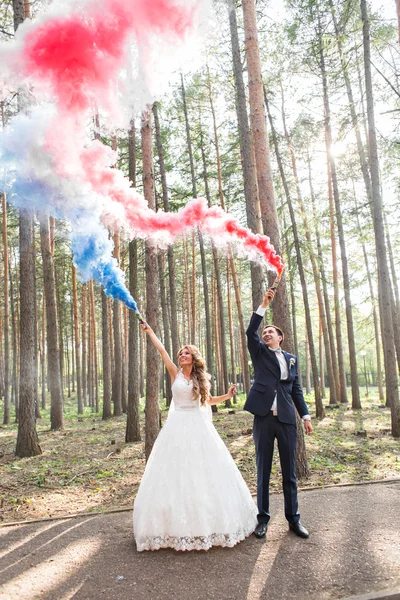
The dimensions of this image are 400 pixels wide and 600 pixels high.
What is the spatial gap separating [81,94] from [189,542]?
5.40 m

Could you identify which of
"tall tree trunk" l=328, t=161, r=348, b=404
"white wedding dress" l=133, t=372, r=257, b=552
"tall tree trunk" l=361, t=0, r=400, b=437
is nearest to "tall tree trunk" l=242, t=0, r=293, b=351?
"white wedding dress" l=133, t=372, r=257, b=552

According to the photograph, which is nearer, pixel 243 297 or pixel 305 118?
pixel 305 118

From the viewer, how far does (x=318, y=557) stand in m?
4.02

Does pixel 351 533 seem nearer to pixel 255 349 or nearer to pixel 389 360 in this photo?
pixel 255 349

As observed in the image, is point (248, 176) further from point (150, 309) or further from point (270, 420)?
point (270, 420)

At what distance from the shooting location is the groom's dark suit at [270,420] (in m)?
4.66

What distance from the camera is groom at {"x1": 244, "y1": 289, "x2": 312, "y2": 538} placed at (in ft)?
15.2

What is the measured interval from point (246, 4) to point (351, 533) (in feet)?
28.1

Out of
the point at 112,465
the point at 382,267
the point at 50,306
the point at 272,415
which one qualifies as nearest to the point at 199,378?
the point at 272,415

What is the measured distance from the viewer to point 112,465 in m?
8.90

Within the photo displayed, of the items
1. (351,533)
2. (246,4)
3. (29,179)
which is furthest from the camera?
(246,4)

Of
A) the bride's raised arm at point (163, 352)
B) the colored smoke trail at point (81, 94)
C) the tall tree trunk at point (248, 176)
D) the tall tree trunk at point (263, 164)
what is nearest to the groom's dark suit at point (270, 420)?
the bride's raised arm at point (163, 352)

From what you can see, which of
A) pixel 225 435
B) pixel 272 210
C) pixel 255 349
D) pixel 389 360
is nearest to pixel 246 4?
pixel 272 210

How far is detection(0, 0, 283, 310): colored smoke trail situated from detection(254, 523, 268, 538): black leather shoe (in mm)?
2807
